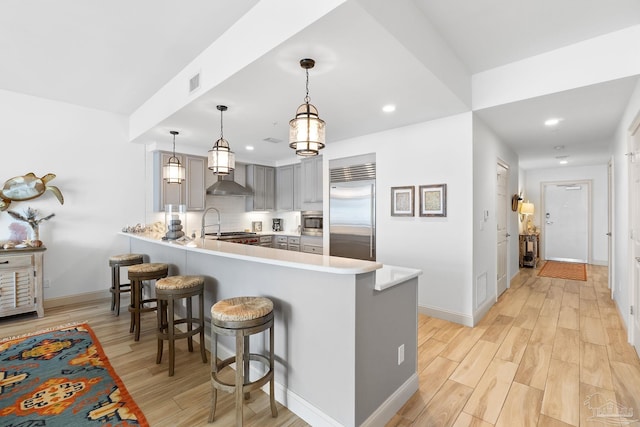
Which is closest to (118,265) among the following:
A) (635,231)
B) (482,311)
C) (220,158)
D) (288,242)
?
(220,158)

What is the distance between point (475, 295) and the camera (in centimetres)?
346

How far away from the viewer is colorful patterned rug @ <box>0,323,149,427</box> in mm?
1877

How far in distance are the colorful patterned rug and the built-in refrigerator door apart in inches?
125

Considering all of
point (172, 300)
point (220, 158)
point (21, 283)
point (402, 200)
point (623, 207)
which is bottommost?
point (21, 283)

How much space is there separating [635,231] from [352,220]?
3.07 m

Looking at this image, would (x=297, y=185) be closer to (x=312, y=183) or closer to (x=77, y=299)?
(x=312, y=183)

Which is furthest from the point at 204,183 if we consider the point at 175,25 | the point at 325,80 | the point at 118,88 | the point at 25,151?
the point at 325,80

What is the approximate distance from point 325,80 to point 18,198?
4265 mm

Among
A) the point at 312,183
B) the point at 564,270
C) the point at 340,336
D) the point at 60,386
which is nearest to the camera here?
the point at 340,336

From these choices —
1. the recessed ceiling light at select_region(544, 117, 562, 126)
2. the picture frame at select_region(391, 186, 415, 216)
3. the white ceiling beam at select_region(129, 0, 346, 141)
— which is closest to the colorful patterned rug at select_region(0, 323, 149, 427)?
the white ceiling beam at select_region(129, 0, 346, 141)

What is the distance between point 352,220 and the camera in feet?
15.0

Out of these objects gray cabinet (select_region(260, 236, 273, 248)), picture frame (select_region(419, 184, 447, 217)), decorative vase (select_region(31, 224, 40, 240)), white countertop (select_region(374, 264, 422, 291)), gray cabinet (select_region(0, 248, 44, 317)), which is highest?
picture frame (select_region(419, 184, 447, 217))

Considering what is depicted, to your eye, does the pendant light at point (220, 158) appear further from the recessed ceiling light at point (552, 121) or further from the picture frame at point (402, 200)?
the recessed ceiling light at point (552, 121)

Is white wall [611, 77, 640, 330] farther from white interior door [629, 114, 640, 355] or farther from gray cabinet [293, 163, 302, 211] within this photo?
gray cabinet [293, 163, 302, 211]
